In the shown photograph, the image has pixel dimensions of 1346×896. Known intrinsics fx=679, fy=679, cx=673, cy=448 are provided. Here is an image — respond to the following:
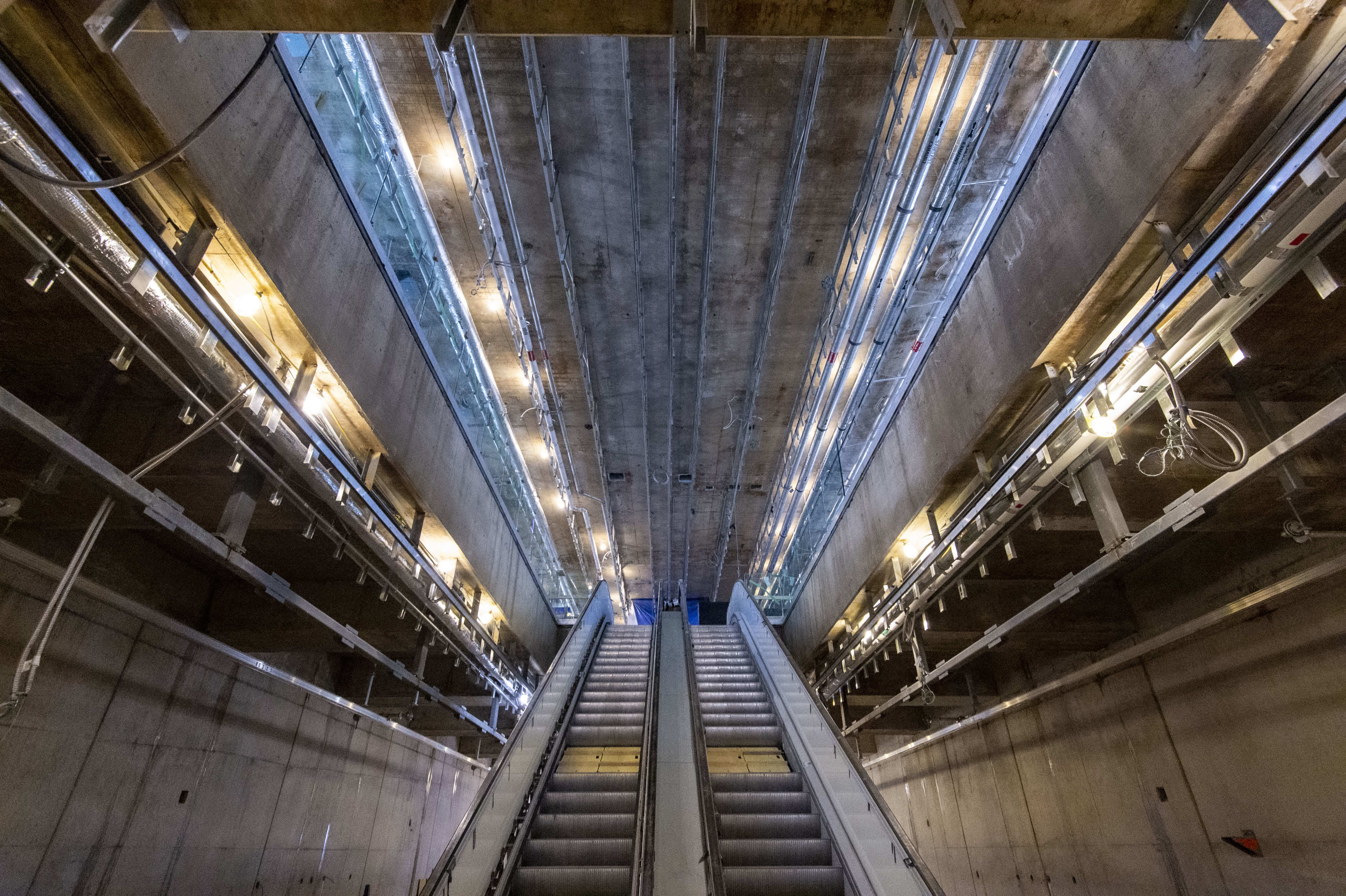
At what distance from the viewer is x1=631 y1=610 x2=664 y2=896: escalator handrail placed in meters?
4.45

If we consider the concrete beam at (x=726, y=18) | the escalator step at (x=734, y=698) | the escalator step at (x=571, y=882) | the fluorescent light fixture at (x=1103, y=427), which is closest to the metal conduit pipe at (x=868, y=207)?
the concrete beam at (x=726, y=18)

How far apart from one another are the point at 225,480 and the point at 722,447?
10734mm

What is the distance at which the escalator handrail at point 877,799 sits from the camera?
14.3ft

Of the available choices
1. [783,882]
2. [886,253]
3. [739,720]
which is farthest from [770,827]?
[886,253]

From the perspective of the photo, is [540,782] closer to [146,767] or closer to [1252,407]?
[146,767]

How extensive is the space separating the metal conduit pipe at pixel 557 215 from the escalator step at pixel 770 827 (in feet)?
22.9

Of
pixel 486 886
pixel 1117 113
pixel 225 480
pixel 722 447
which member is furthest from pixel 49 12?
pixel 722 447

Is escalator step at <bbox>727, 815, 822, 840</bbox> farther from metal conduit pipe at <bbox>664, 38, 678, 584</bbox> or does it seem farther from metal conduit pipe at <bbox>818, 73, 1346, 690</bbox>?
metal conduit pipe at <bbox>664, 38, 678, 584</bbox>

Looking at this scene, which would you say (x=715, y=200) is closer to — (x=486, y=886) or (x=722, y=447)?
(x=722, y=447)

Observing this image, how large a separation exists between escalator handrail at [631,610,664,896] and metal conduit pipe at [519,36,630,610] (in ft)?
18.0

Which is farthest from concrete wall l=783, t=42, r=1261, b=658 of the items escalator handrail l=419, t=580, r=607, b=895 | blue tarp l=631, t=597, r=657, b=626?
blue tarp l=631, t=597, r=657, b=626

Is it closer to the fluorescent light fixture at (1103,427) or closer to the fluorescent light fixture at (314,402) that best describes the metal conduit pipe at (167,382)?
the fluorescent light fixture at (314,402)

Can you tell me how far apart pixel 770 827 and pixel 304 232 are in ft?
21.0

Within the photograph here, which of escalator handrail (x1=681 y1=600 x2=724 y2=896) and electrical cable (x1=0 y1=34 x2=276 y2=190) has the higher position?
electrical cable (x1=0 y1=34 x2=276 y2=190)
